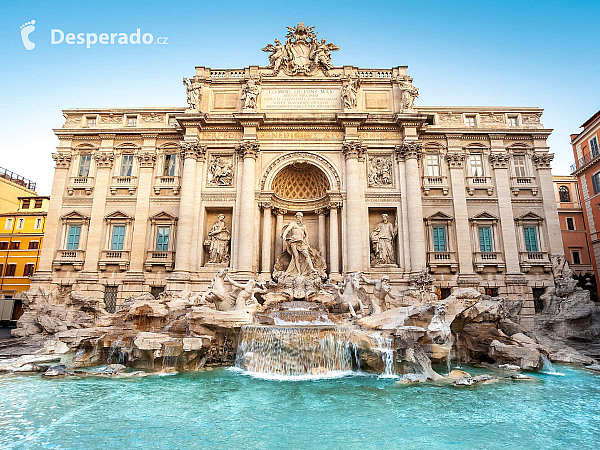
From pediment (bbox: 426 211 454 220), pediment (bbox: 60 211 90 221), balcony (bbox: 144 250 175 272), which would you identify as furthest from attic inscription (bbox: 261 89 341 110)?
pediment (bbox: 60 211 90 221)

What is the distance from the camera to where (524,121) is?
852 inches

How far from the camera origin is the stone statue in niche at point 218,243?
19641 millimetres

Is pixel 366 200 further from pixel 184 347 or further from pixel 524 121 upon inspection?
pixel 184 347

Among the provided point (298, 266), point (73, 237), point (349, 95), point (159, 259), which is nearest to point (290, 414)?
point (298, 266)

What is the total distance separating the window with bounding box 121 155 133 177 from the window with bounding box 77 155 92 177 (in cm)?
218

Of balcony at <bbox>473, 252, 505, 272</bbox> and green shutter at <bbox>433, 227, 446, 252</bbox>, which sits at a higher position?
green shutter at <bbox>433, 227, 446, 252</bbox>

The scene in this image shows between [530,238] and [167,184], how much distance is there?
21.6 meters

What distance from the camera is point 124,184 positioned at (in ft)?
69.7

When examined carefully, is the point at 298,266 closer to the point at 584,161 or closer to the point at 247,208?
the point at 247,208

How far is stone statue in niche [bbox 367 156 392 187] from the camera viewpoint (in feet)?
67.0

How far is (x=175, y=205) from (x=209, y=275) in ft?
16.0

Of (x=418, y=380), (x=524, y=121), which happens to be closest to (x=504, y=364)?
(x=418, y=380)

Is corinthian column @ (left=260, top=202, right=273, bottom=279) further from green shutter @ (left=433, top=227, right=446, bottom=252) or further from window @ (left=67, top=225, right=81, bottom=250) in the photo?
window @ (left=67, top=225, right=81, bottom=250)

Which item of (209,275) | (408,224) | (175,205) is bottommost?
(209,275)
